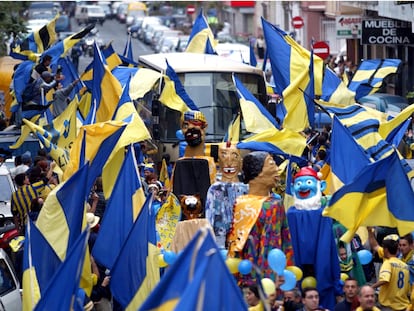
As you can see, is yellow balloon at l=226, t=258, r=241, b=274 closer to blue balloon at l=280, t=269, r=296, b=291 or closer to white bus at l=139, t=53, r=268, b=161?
blue balloon at l=280, t=269, r=296, b=291

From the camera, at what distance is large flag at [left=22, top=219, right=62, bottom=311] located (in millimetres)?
11344

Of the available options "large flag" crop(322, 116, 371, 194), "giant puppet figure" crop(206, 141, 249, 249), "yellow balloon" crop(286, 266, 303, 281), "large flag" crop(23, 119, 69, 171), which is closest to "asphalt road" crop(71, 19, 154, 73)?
"large flag" crop(23, 119, 69, 171)

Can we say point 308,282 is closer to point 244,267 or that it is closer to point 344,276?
point 344,276

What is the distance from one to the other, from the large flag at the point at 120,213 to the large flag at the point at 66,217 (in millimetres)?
474

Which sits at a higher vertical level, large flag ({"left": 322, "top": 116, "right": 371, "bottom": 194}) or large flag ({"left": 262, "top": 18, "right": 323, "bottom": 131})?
large flag ({"left": 322, "top": 116, "right": 371, "bottom": 194})

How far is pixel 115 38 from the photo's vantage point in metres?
74.4

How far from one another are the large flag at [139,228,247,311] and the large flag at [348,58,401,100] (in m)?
12.5

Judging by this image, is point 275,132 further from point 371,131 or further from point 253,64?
point 253,64

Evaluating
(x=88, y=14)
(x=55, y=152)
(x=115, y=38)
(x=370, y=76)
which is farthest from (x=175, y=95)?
(x=88, y=14)

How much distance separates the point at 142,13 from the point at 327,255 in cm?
7945

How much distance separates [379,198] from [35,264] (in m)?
2.82

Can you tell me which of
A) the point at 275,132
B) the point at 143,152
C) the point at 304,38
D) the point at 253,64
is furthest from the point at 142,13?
the point at 275,132

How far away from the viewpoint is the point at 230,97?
22.8 m

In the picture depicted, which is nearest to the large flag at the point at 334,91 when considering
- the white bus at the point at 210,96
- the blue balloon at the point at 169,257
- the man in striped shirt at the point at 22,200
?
the white bus at the point at 210,96
